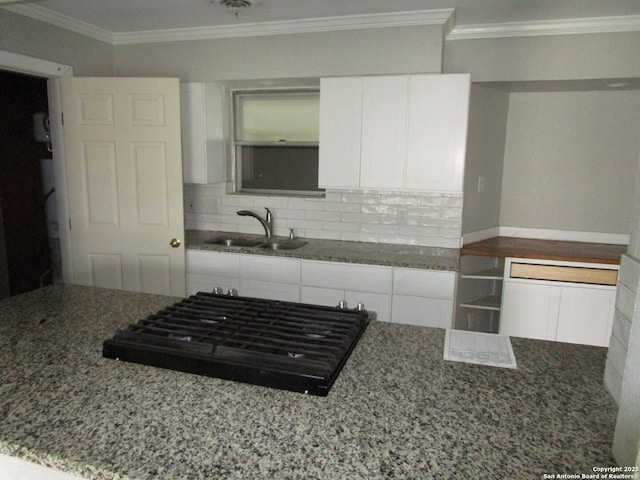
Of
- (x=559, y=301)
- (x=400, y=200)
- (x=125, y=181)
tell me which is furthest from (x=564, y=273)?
(x=125, y=181)

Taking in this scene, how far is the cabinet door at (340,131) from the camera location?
2.97m

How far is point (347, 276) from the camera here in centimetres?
290

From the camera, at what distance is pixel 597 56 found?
2904mm

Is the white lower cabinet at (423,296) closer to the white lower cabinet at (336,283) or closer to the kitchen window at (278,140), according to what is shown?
the white lower cabinet at (336,283)

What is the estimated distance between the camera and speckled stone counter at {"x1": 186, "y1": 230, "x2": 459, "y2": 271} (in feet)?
9.21

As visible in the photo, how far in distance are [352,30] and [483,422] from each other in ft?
8.98

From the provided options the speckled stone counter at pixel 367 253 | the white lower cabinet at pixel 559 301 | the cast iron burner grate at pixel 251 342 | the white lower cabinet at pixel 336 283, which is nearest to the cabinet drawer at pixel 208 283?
the white lower cabinet at pixel 336 283

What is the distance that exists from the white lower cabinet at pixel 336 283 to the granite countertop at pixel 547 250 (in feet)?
1.64

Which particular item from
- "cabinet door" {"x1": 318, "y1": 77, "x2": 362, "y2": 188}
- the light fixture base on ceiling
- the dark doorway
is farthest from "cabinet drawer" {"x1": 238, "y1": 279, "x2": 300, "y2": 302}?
the dark doorway

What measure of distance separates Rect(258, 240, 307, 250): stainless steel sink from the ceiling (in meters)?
1.56

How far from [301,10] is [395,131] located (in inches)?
38.4

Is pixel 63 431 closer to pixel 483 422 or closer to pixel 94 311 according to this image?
pixel 94 311

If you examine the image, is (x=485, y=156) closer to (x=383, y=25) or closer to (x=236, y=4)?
(x=383, y=25)

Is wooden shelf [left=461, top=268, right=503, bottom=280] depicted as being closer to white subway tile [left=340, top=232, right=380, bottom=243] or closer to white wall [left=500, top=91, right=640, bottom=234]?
white wall [left=500, top=91, right=640, bottom=234]
